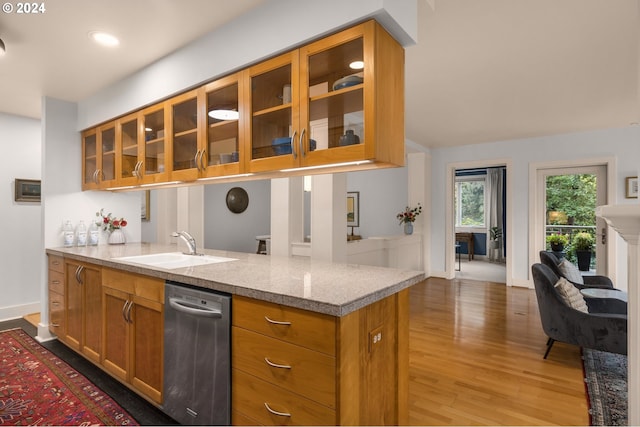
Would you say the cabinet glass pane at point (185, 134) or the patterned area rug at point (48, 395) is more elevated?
the cabinet glass pane at point (185, 134)

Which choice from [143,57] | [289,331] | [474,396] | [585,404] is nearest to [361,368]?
[289,331]

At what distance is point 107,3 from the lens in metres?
1.89

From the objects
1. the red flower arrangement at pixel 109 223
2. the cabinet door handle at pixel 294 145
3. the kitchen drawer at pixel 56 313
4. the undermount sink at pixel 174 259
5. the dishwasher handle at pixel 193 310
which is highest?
the cabinet door handle at pixel 294 145

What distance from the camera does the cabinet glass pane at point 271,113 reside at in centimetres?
189

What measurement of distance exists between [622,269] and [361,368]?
5.43m

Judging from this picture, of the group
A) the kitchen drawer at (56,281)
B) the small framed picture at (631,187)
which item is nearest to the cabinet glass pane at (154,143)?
the kitchen drawer at (56,281)

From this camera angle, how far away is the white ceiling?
205 cm

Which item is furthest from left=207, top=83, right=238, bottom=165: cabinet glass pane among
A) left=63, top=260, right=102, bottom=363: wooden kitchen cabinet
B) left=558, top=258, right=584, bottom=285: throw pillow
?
left=558, top=258, right=584, bottom=285: throw pillow

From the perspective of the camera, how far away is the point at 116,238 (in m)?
3.45

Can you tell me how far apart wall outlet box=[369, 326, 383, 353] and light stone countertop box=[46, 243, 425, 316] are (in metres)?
0.15

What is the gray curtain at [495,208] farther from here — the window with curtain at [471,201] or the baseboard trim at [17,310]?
the baseboard trim at [17,310]

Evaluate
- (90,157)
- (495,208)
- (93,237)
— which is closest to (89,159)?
(90,157)

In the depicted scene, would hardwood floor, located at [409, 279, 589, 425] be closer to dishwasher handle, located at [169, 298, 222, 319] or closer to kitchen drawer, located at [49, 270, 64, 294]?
dishwasher handle, located at [169, 298, 222, 319]

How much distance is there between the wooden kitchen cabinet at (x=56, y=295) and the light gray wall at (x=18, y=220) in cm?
88
